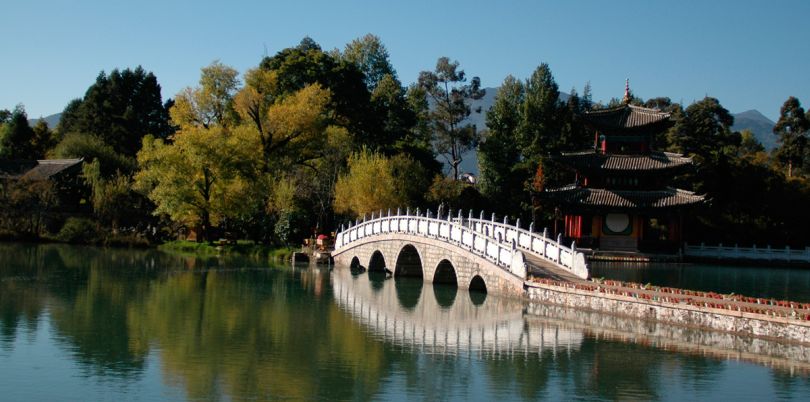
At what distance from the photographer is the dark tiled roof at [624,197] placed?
46.7 m

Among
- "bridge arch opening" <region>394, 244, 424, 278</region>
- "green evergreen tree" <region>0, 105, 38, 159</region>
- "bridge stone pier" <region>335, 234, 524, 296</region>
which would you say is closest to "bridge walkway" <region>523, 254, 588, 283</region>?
"bridge stone pier" <region>335, 234, 524, 296</region>

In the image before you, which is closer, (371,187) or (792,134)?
(371,187)

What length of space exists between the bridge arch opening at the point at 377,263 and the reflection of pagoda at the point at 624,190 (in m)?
16.1

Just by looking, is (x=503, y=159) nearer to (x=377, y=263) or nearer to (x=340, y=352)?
(x=377, y=263)

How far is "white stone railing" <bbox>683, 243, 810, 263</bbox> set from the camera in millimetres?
47469

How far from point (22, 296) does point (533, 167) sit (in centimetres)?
3552

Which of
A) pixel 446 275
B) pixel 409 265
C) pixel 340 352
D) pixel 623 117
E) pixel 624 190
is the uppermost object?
pixel 623 117

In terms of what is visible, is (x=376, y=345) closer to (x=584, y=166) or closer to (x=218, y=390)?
(x=218, y=390)

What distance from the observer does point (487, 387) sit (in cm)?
1463

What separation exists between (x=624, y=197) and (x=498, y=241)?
81.8 feet

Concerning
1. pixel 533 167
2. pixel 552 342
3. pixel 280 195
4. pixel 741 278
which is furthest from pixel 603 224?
pixel 552 342

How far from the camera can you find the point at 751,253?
157 ft

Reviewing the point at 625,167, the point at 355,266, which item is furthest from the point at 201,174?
the point at 625,167

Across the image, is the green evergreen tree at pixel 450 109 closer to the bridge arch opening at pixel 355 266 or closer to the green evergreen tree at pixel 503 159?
the green evergreen tree at pixel 503 159
